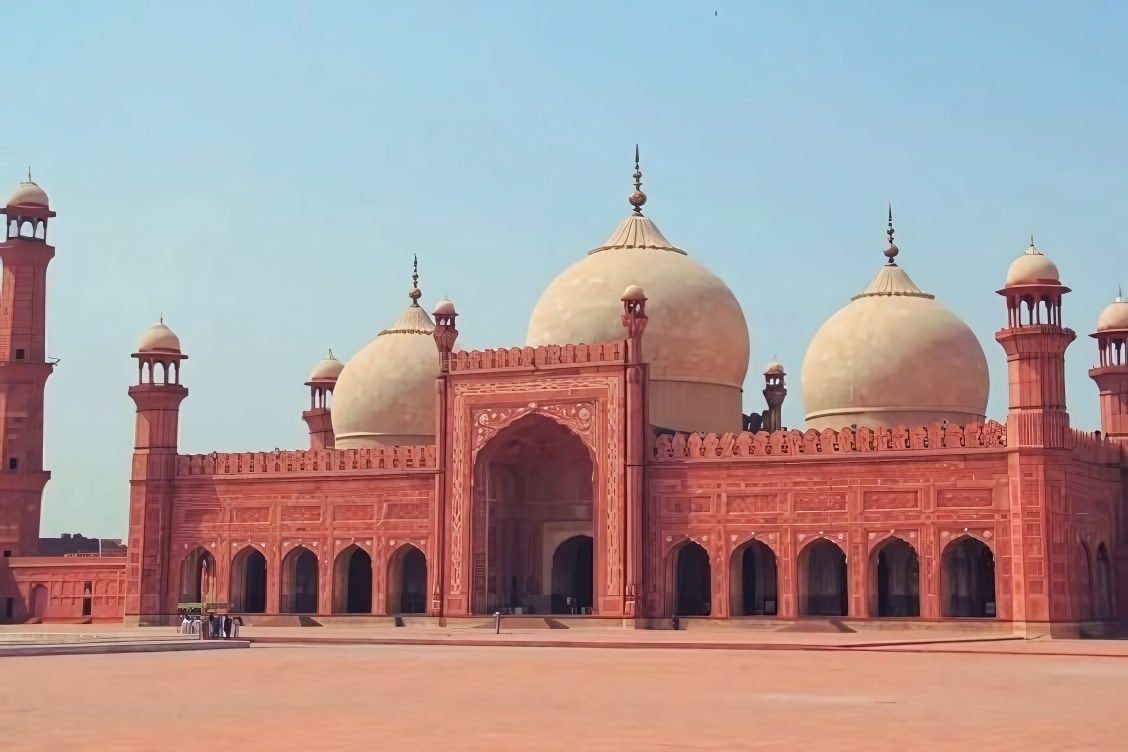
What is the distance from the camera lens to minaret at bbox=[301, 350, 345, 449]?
110 feet

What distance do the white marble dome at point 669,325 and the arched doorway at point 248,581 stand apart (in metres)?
6.02

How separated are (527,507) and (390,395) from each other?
4.41 metres

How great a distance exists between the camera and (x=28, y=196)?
3158 centimetres

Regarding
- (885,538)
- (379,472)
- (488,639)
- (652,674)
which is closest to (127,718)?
(652,674)

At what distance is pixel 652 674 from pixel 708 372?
1495cm

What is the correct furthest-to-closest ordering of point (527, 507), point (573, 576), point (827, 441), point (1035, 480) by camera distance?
point (573, 576) → point (527, 507) → point (827, 441) → point (1035, 480)

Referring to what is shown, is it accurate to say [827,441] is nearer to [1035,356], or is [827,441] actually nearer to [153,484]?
[1035,356]

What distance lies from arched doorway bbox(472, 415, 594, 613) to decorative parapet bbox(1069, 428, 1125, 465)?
7327 millimetres

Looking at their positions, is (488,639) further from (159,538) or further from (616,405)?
(159,538)

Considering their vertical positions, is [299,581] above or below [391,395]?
below

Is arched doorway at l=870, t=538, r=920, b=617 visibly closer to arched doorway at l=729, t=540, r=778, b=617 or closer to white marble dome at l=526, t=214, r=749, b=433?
arched doorway at l=729, t=540, r=778, b=617

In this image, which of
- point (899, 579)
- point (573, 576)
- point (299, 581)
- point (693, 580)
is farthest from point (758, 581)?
point (299, 581)

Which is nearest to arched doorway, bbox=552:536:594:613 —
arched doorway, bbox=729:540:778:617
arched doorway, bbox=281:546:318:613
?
arched doorway, bbox=729:540:778:617

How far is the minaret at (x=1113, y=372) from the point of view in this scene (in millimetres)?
25594
